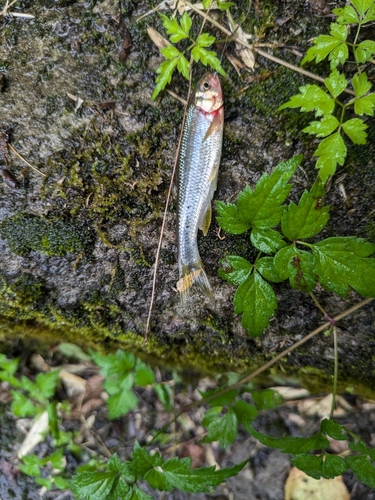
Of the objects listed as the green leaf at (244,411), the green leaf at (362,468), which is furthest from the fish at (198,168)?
the green leaf at (362,468)

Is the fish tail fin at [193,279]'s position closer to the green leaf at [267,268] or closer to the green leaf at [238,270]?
the green leaf at [238,270]

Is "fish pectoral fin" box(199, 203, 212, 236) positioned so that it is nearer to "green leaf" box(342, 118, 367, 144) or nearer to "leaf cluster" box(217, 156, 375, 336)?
"leaf cluster" box(217, 156, 375, 336)

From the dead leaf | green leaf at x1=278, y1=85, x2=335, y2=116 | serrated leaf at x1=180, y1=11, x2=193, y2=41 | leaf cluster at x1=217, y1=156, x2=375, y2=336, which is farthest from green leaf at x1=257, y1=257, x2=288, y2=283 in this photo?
the dead leaf

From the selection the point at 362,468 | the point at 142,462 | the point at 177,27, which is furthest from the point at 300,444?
the point at 177,27

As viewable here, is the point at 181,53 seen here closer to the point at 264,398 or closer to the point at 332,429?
the point at 332,429

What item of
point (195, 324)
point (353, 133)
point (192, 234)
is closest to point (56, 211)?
point (192, 234)

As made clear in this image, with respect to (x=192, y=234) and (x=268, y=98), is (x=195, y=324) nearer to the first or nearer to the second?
(x=192, y=234)
